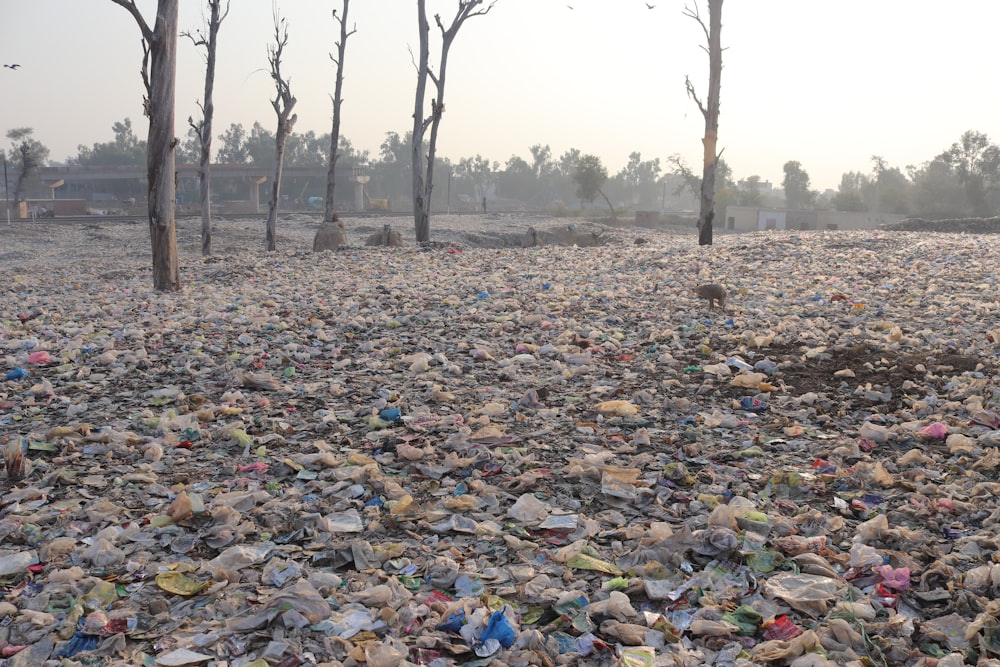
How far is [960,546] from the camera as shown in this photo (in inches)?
106

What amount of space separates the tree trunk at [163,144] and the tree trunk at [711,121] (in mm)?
8568

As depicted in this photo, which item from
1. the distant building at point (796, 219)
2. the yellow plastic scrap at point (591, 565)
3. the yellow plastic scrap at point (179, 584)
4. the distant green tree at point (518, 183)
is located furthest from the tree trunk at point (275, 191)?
the distant green tree at point (518, 183)

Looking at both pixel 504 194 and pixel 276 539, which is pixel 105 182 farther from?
pixel 276 539

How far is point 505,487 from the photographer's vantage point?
3334 mm

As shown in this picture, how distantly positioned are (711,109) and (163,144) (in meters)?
9.38

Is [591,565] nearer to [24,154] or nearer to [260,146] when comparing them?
[24,154]

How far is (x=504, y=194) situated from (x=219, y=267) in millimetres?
82638

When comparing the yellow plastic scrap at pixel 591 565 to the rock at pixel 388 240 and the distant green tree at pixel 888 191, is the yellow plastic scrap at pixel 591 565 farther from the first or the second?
the distant green tree at pixel 888 191

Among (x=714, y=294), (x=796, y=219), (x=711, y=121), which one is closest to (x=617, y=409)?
(x=714, y=294)

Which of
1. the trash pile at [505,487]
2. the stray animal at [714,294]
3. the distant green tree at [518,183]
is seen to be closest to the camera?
the trash pile at [505,487]

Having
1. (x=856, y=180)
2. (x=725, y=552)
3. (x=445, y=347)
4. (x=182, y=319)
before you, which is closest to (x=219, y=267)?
(x=182, y=319)

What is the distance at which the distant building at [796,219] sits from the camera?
3866cm

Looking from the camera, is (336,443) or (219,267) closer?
(336,443)

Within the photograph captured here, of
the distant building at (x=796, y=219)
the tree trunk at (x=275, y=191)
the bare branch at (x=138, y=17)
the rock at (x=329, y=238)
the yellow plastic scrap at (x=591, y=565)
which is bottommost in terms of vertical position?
the yellow plastic scrap at (x=591, y=565)
